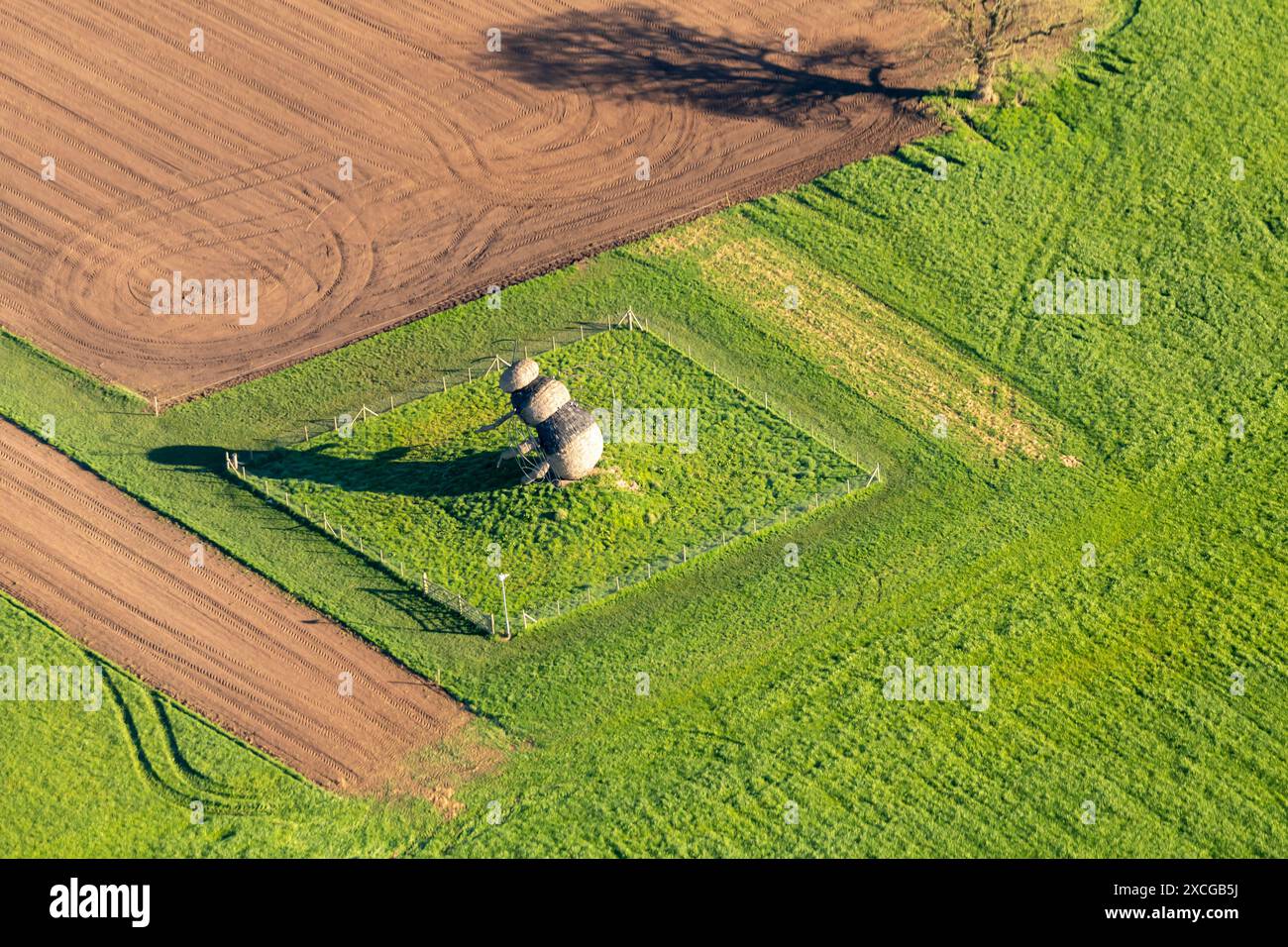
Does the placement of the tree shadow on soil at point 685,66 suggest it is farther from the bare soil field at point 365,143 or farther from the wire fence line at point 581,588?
the wire fence line at point 581,588

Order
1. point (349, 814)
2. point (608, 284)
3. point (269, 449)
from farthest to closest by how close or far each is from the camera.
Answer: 1. point (608, 284)
2. point (269, 449)
3. point (349, 814)

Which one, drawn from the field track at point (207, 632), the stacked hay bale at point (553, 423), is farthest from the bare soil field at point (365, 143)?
the stacked hay bale at point (553, 423)

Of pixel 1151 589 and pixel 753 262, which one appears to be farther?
pixel 753 262

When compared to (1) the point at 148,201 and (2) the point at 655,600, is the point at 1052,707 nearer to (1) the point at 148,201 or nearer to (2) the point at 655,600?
(2) the point at 655,600

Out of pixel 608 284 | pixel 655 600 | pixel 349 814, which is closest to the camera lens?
pixel 349 814

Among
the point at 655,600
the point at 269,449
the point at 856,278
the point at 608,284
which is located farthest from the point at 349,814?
the point at 856,278

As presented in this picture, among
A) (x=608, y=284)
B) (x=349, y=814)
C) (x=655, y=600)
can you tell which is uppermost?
(x=608, y=284)
